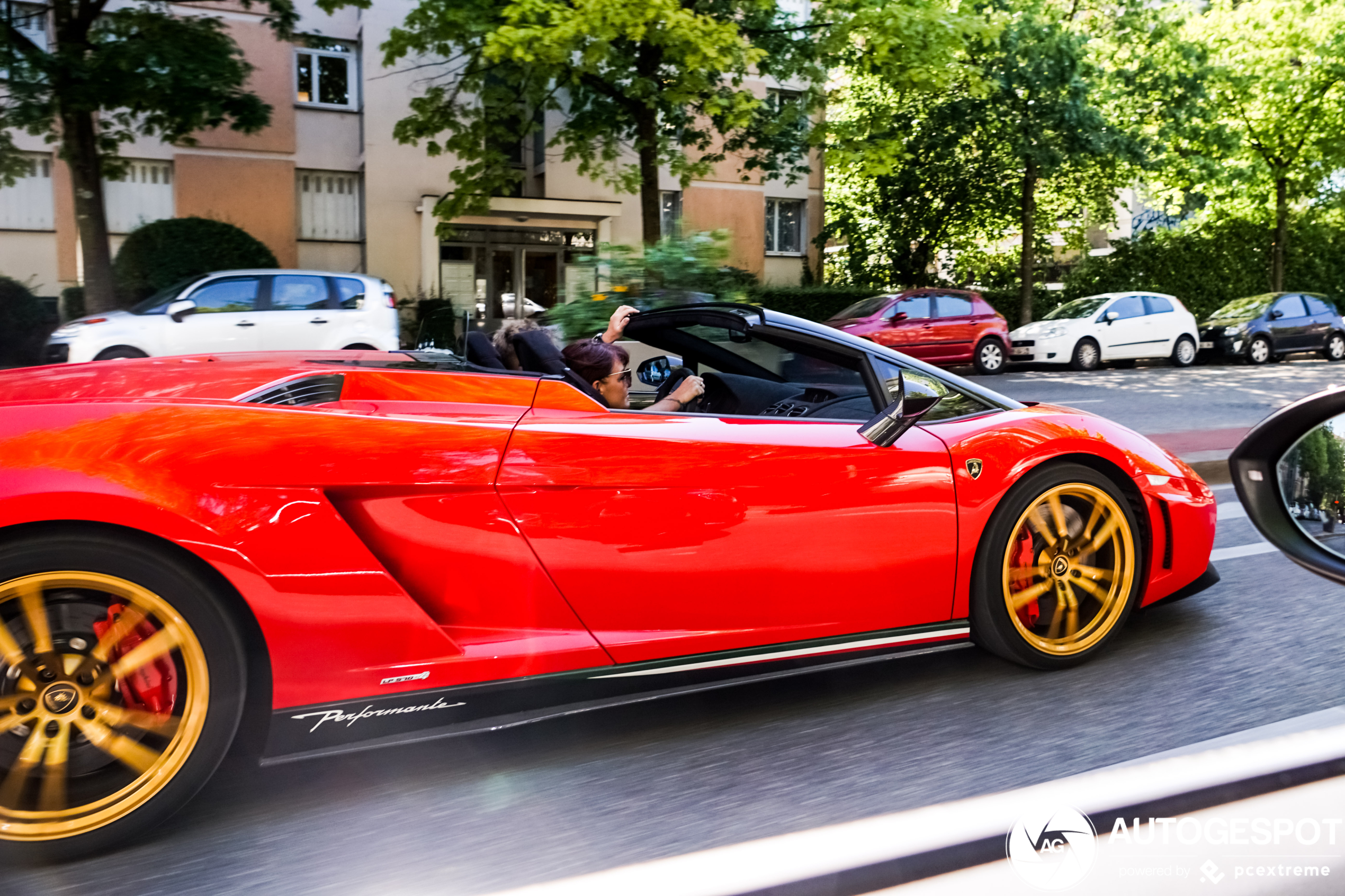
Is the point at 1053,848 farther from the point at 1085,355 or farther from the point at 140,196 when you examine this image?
the point at 140,196

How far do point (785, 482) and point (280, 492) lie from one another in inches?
52.0

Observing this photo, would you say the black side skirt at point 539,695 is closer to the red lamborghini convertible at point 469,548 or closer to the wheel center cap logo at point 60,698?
the red lamborghini convertible at point 469,548

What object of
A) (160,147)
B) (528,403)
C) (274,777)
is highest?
(160,147)

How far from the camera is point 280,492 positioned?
2393mm

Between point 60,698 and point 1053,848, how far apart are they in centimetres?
201

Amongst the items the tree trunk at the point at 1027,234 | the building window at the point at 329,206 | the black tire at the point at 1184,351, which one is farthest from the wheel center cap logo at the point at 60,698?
the tree trunk at the point at 1027,234

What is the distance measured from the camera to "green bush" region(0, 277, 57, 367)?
15.7 m

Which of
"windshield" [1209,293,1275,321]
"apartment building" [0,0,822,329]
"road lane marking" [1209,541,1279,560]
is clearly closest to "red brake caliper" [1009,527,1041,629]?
"road lane marking" [1209,541,1279,560]

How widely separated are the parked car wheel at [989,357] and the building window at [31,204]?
1679 cm

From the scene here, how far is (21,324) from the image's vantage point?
53.5 feet

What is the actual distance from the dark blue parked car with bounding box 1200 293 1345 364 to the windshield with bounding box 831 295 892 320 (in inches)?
310

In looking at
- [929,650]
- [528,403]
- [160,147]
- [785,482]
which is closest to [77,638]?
[528,403]

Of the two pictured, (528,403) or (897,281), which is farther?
(897,281)

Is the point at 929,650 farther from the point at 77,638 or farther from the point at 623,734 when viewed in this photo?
the point at 77,638
